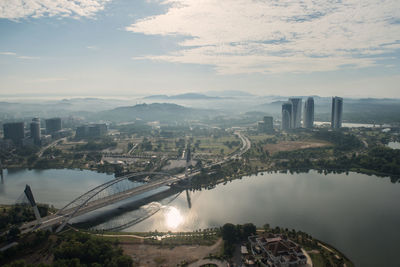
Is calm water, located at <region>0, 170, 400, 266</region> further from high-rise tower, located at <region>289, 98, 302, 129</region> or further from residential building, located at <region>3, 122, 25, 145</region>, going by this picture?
high-rise tower, located at <region>289, 98, 302, 129</region>

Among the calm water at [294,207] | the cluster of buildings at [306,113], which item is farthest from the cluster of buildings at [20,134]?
the cluster of buildings at [306,113]

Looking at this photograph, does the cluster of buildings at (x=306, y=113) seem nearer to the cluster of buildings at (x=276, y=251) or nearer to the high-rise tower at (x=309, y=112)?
the high-rise tower at (x=309, y=112)

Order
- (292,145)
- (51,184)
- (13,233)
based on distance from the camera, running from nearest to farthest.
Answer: (13,233)
(51,184)
(292,145)

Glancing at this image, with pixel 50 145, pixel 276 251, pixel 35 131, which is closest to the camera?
pixel 276 251

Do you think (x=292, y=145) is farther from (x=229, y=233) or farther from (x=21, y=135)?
(x=21, y=135)

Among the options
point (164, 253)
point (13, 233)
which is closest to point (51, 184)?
point (13, 233)

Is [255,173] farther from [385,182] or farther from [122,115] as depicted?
[122,115]
